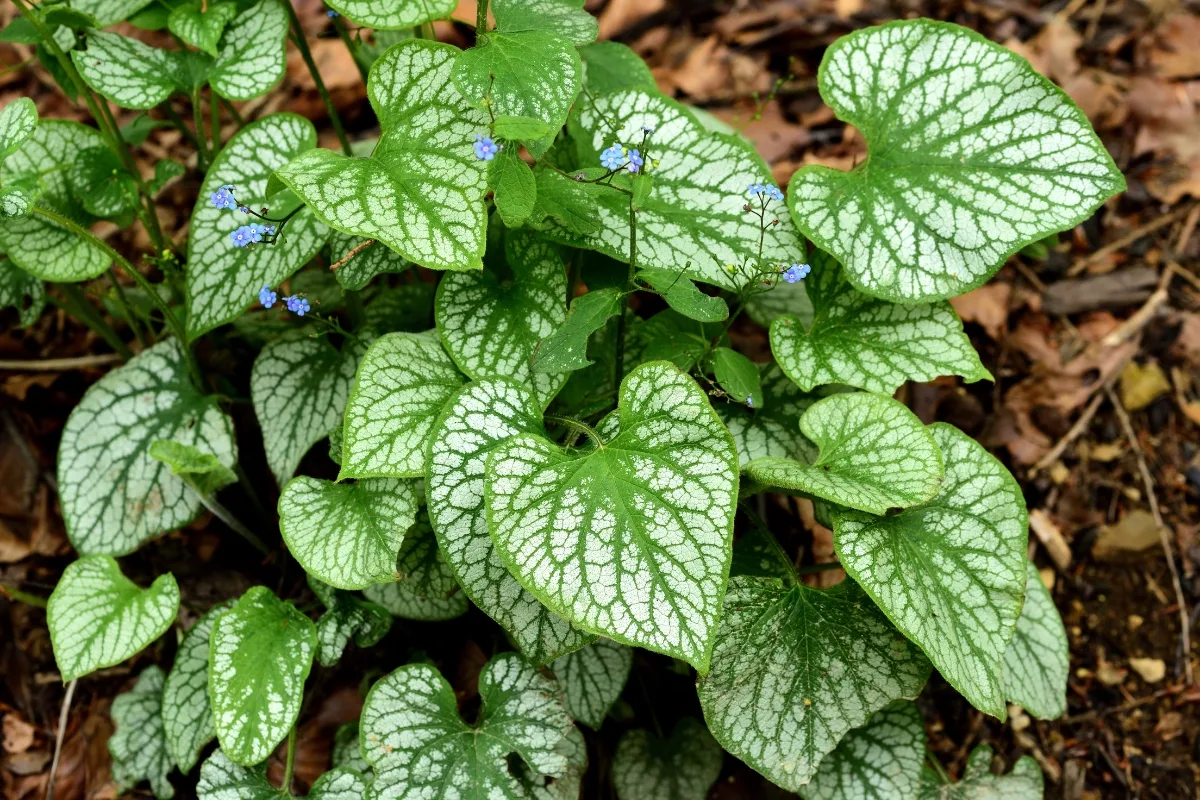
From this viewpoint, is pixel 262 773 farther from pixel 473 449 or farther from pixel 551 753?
pixel 473 449

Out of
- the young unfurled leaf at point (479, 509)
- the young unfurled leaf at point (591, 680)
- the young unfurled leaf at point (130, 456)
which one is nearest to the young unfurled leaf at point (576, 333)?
the young unfurled leaf at point (479, 509)

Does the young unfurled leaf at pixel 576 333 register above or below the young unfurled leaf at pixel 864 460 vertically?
above

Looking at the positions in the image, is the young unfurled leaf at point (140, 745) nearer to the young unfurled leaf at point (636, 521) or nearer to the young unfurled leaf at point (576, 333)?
the young unfurled leaf at point (636, 521)

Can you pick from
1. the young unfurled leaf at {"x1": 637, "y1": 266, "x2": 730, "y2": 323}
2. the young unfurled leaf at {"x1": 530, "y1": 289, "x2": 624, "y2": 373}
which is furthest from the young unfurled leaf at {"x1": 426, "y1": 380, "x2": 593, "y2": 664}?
the young unfurled leaf at {"x1": 637, "y1": 266, "x2": 730, "y2": 323}

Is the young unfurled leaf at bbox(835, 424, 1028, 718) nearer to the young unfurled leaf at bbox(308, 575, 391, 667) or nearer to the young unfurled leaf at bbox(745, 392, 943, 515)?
the young unfurled leaf at bbox(745, 392, 943, 515)

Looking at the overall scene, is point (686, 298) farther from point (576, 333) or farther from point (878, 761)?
point (878, 761)
